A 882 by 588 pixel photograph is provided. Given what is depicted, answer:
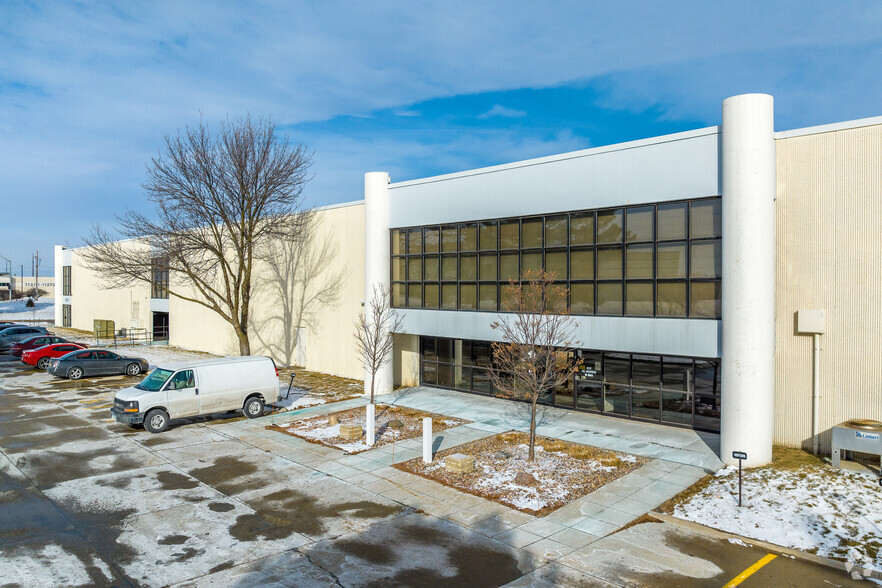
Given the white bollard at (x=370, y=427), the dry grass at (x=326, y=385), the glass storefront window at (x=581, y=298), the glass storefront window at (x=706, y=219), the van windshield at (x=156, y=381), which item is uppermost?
the glass storefront window at (x=706, y=219)

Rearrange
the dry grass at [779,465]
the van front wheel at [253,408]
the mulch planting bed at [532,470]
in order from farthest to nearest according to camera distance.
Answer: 1. the van front wheel at [253,408]
2. the mulch planting bed at [532,470]
3. the dry grass at [779,465]

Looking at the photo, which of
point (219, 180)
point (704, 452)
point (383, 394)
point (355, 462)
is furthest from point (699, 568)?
point (219, 180)

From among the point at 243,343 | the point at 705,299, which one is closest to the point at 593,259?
the point at 705,299

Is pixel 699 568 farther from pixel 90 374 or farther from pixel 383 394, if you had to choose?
pixel 90 374

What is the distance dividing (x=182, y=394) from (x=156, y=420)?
1.06m

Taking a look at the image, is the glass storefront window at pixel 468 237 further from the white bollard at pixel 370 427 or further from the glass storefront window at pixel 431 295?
the white bollard at pixel 370 427

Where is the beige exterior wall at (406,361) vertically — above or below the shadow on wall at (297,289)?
below

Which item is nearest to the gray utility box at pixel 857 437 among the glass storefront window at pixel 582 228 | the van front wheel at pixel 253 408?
the glass storefront window at pixel 582 228

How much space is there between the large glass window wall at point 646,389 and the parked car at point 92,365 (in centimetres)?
2141

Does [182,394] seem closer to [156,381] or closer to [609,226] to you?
[156,381]

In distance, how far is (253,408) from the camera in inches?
792

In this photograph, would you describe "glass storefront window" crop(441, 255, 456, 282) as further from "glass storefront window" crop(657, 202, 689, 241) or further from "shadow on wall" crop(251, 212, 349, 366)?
"glass storefront window" crop(657, 202, 689, 241)

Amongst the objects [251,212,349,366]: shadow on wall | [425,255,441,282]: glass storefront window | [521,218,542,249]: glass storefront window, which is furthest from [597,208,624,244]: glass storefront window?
[251,212,349,366]: shadow on wall

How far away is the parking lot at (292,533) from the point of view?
29.7 feet
